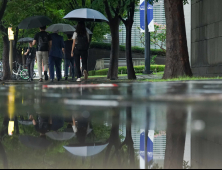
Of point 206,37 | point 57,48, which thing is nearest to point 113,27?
point 206,37

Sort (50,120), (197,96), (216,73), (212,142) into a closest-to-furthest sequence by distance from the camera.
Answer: (212,142)
(50,120)
(197,96)
(216,73)

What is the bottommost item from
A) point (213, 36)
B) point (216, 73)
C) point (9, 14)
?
point (216, 73)

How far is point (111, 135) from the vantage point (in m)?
5.54

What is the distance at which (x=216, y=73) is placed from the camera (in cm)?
2284

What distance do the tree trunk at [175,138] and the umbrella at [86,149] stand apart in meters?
0.67

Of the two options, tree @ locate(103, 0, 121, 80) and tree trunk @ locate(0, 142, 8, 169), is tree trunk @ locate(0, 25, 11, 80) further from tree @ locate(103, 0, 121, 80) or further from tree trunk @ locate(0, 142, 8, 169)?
tree trunk @ locate(0, 142, 8, 169)

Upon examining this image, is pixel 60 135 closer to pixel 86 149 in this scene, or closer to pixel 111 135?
pixel 111 135

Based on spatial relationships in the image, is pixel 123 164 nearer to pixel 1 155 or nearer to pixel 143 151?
pixel 143 151

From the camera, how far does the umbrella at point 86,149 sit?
4465 mm

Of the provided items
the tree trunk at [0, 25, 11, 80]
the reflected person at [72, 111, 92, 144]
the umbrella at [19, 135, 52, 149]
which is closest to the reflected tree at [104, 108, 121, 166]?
the reflected person at [72, 111, 92, 144]

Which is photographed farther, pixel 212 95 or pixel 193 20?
pixel 193 20

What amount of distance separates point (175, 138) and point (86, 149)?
120 centimetres

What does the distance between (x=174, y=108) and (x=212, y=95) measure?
301 cm

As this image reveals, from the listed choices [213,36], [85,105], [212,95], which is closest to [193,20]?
[213,36]
